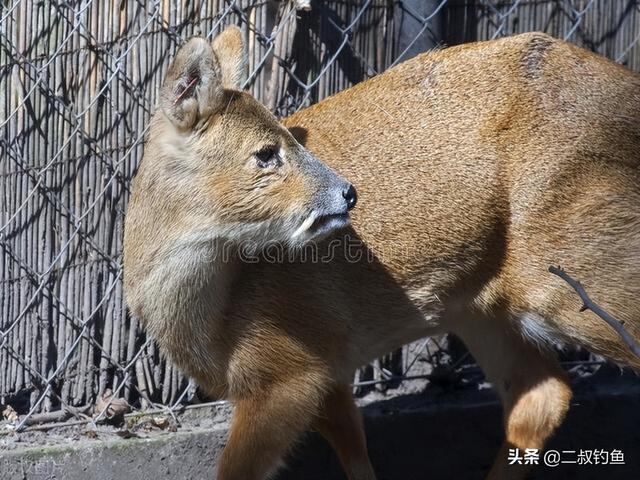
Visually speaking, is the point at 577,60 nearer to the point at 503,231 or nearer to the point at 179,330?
the point at 503,231

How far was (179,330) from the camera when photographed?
421 centimetres

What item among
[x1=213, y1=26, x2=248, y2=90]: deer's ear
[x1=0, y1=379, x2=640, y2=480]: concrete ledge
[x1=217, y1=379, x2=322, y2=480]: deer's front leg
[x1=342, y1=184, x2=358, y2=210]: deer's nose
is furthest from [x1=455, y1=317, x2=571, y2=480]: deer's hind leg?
[x1=213, y1=26, x2=248, y2=90]: deer's ear

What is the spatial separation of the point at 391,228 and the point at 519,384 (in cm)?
124

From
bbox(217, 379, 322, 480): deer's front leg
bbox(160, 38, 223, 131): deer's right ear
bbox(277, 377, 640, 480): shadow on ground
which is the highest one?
bbox(160, 38, 223, 131): deer's right ear

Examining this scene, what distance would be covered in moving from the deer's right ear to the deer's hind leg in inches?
69.3

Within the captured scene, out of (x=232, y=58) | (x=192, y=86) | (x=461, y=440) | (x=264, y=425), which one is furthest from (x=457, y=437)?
(x=192, y=86)

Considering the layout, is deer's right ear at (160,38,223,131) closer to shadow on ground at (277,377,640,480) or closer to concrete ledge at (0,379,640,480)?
concrete ledge at (0,379,640,480)

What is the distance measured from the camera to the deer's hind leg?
494 centimetres

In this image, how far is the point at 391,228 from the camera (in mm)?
4410

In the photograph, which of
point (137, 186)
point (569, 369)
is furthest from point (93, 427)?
point (569, 369)

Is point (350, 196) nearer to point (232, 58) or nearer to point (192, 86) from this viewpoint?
point (192, 86)

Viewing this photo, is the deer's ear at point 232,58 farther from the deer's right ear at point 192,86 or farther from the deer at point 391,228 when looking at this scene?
the deer's right ear at point 192,86

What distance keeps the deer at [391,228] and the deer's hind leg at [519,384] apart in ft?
1.37

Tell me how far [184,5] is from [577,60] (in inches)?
75.5
